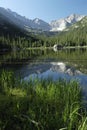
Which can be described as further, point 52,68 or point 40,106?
point 52,68

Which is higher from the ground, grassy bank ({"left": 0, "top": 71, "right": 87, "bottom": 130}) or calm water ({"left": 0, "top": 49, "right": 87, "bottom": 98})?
grassy bank ({"left": 0, "top": 71, "right": 87, "bottom": 130})

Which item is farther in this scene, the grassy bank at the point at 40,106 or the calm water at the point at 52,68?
the calm water at the point at 52,68

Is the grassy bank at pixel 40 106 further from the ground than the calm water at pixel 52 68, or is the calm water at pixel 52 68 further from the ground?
the grassy bank at pixel 40 106

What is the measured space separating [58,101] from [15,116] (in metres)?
4.80

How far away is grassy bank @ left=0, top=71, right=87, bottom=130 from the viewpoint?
47.3 ft

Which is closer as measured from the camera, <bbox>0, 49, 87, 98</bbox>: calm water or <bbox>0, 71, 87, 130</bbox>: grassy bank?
<bbox>0, 71, 87, 130</bbox>: grassy bank

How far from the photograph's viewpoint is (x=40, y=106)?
58.1 feet

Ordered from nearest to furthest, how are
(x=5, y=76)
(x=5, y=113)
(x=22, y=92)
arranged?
(x=5, y=113) < (x=22, y=92) < (x=5, y=76)

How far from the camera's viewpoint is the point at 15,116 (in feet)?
52.2

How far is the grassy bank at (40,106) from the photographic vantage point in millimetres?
14406

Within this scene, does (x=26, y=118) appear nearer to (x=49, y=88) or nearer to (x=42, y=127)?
(x=42, y=127)

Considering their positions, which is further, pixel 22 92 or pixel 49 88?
pixel 22 92

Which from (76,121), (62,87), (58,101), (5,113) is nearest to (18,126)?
(5,113)

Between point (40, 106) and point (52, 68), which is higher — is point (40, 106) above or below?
above
